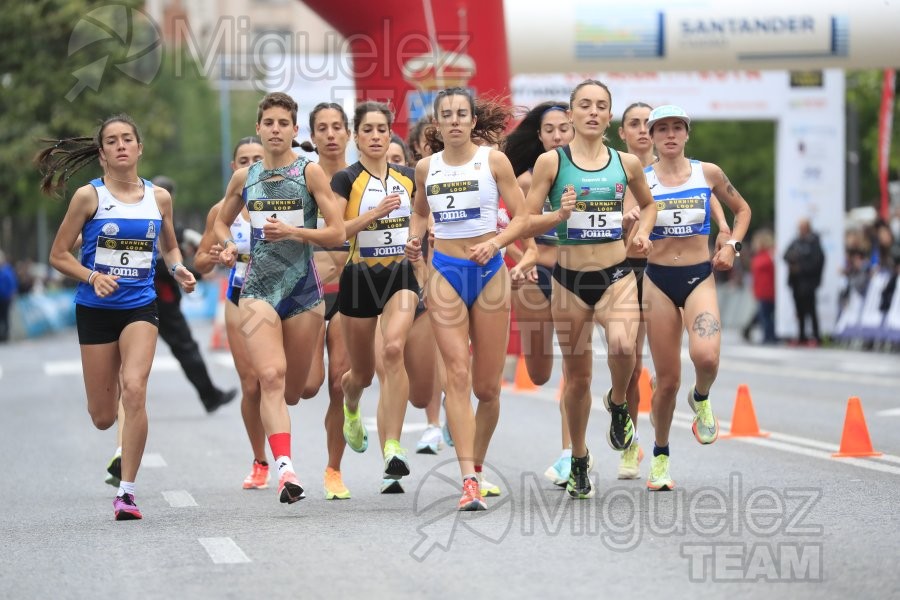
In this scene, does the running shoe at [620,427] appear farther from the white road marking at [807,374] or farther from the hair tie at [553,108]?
the white road marking at [807,374]

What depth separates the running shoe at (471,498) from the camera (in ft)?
28.3

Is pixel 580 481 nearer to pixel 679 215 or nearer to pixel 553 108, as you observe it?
pixel 679 215

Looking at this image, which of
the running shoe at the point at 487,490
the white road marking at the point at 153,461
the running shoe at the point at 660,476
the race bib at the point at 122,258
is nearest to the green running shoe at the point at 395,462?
the running shoe at the point at 487,490

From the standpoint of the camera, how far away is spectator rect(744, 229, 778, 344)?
27781 mm

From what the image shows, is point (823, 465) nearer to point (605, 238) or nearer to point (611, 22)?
point (605, 238)

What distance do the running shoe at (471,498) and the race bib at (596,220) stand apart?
1616 millimetres

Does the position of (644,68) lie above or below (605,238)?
above

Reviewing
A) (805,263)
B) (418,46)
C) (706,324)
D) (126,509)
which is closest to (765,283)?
(805,263)

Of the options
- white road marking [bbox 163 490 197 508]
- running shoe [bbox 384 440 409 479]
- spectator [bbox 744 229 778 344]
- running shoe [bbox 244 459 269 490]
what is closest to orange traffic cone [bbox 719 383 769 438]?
running shoe [bbox 244 459 269 490]

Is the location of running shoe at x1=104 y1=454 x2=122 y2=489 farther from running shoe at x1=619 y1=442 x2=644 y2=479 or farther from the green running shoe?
running shoe at x1=619 y1=442 x2=644 y2=479

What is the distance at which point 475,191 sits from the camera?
8953mm

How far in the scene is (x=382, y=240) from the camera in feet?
31.3

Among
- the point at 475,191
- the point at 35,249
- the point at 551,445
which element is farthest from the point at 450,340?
the point at 35,249

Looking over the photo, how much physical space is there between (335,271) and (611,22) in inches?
418
